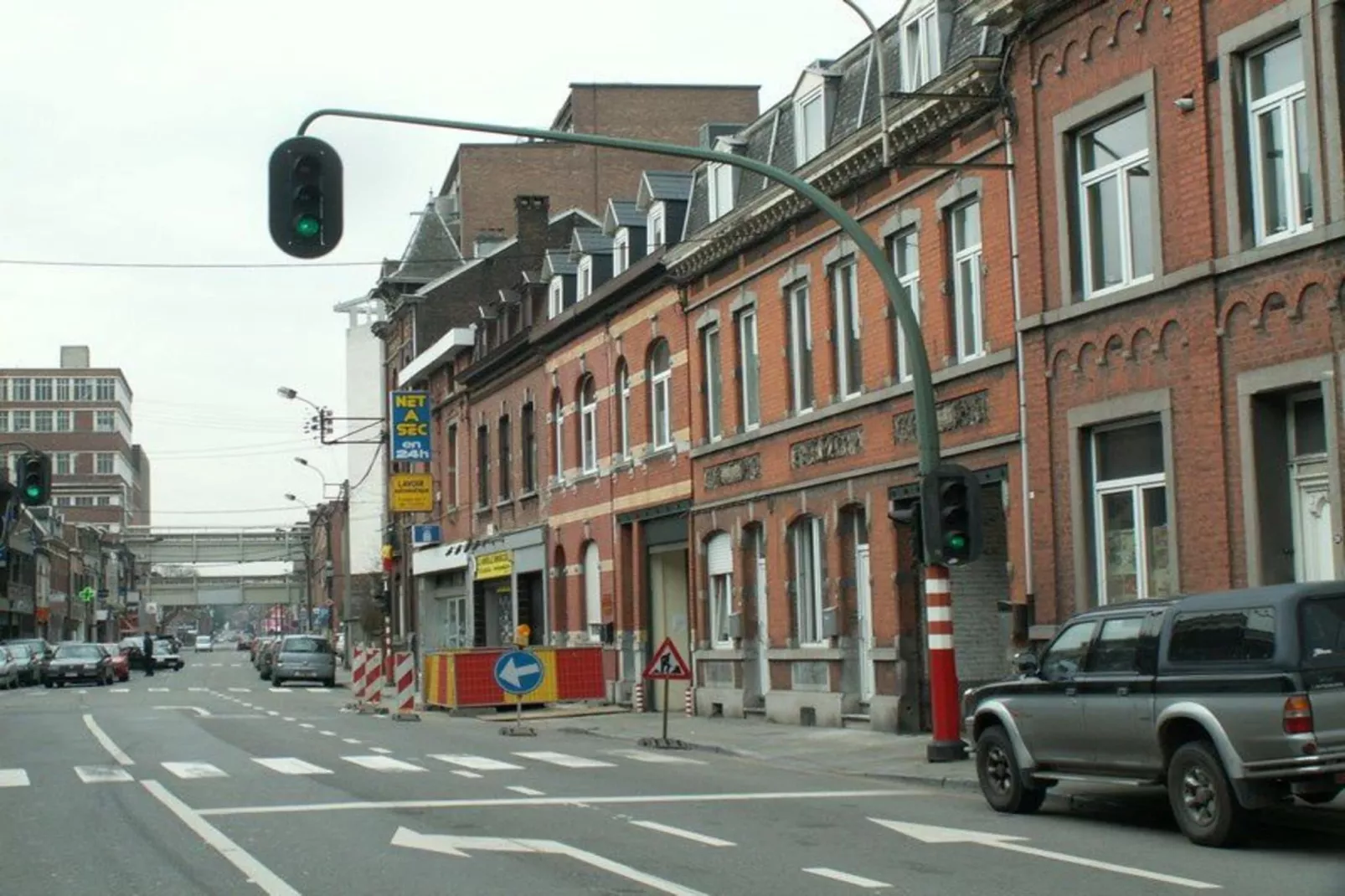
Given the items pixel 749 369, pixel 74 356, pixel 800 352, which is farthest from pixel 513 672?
pixel 74 356

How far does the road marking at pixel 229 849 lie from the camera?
10.7 metres

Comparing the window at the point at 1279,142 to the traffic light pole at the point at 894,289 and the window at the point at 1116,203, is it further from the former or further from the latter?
the traffic light pole at the point at 894,289

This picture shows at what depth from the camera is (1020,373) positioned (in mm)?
21125

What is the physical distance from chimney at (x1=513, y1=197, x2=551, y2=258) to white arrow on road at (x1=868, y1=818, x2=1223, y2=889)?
39669 millimetres

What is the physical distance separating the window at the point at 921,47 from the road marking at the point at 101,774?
12532 millimetres

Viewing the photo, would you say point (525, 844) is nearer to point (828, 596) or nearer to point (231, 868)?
point (231, 868)

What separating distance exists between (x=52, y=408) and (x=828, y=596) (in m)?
135

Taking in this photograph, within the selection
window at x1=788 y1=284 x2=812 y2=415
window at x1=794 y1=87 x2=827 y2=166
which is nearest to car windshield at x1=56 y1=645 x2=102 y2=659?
window at x1=788 y1=284 x2=812 y2=415

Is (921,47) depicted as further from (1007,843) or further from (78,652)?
(78,652)

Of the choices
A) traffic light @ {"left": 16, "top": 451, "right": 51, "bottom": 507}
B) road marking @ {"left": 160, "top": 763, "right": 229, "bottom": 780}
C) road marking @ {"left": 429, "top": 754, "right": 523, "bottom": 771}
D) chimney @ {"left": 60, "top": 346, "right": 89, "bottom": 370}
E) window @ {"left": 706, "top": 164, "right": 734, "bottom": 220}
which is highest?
chimney @ {"left": 60, "top": 346, "right": 89, "bottom": 370}

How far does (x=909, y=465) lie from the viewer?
2380 centimetres

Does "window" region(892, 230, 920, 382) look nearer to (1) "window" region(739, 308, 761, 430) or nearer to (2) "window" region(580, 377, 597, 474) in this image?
(1) "window" region(739, 308, 761, 430)

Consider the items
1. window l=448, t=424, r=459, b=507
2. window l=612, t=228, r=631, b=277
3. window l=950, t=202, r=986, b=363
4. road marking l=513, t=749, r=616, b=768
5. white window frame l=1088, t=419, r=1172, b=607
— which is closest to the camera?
white window frame l=1088, t=419, r=1172, b=607

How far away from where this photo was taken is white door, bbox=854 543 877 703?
83.3ft
